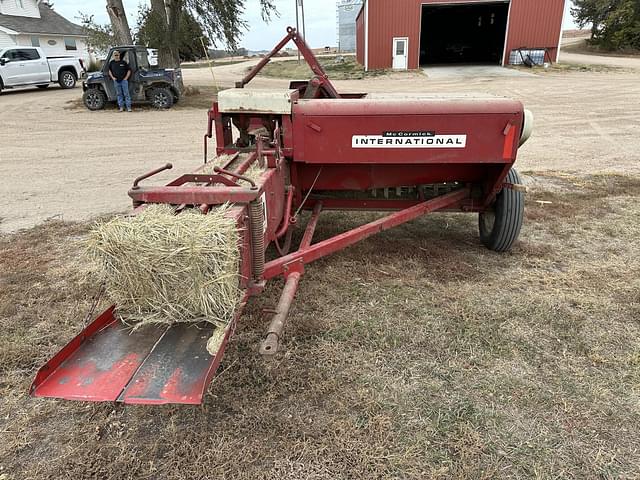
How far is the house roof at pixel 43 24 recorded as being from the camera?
105 ft

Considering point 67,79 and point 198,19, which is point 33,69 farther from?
point 198,19

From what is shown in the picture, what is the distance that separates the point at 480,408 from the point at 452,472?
19.5 inches

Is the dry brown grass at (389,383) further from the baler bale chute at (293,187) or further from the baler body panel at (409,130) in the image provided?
the baler body panel at (409,130)

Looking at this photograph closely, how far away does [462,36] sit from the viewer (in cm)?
3456

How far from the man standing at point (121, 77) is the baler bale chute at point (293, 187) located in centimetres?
1121

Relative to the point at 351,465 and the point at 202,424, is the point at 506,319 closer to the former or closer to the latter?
the point at 351,465

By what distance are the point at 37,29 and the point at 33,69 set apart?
16.6m

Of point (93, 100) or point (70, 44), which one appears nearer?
point (93, 100)

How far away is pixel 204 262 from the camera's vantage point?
8.11 ft

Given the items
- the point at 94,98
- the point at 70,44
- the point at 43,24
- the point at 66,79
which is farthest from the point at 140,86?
the point at 70,44

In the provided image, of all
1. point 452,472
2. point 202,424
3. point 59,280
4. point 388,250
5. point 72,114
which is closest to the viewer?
point 452,472

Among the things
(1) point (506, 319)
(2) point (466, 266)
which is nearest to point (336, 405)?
(1) point (506, 319)

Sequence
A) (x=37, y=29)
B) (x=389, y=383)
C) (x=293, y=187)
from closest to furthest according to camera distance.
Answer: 1. (x=389, y=383)
2. (x=293, y=187)
3. (x=37, y=29)

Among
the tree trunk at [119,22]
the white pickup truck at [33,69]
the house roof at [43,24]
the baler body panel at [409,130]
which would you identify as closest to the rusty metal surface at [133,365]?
the baler body panel at [409,130]
